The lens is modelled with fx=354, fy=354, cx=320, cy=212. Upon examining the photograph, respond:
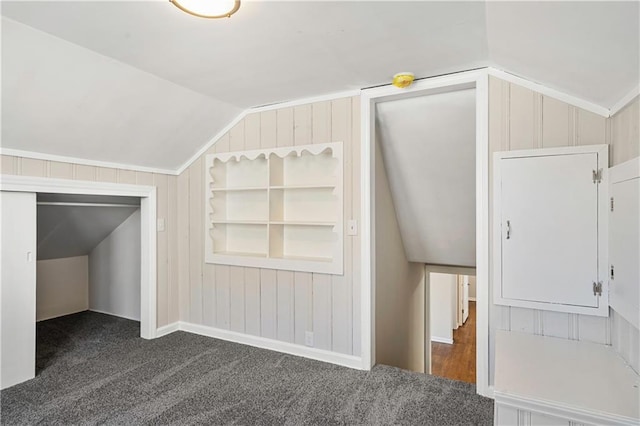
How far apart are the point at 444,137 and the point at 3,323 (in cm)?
349

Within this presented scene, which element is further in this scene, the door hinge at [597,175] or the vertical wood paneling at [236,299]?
the vertical wood paneling at [236,299]

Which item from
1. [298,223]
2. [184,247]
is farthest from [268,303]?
[184,247]

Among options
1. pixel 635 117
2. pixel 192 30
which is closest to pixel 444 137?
pixel 635 117

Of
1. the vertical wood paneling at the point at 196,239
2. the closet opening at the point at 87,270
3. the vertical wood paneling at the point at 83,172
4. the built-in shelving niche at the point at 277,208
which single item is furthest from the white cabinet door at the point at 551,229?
the closet opening at the point at 87,270

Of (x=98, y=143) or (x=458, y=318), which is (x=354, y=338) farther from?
(x=458, y=318)

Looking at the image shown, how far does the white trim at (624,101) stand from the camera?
1.59 meters

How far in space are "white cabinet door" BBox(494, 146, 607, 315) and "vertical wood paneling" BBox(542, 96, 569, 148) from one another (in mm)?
116

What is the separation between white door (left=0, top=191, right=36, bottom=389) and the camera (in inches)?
96.9

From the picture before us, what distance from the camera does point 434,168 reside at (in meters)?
3.04

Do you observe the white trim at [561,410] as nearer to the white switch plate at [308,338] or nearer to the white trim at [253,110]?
the white switch plate at [308,338]

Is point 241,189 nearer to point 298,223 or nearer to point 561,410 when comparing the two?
point 298,223

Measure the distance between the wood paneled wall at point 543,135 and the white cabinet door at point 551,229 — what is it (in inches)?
3.7

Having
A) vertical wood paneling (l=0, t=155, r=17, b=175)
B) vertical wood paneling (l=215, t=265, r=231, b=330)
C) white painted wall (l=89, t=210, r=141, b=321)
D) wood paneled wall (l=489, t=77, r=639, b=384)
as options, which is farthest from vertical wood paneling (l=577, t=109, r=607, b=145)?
white painted wall (l=89, t=210, r=141, b=321)

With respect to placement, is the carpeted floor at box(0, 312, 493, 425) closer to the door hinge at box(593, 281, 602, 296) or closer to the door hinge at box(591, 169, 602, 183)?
the door hinge at box(593, 281, 602, 296)
